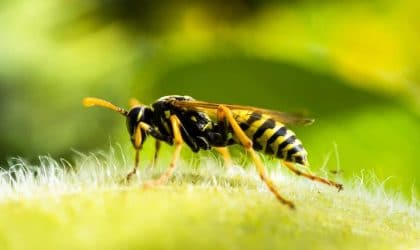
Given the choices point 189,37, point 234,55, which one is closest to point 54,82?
point 189,37

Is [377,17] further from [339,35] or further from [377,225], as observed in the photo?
[377,225]

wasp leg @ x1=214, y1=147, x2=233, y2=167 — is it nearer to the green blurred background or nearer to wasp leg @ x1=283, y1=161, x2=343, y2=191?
wasp leg @ x1=283, y1=161, x2=343, y2=191

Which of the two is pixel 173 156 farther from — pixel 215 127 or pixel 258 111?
pixel 215 127

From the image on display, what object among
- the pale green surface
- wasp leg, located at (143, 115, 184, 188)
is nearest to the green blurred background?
wasp leg, located at (143, 115, 184, 188)

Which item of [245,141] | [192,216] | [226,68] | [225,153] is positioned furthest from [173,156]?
[226,68]

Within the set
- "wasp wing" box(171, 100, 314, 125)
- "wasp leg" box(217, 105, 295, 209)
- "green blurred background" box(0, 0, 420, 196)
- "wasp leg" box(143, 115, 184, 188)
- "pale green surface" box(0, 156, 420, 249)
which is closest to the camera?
"pale green surface" box(0, 156, 420, 249)

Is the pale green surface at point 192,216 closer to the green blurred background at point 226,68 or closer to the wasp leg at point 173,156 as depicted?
the wasp leg at point 173,156
